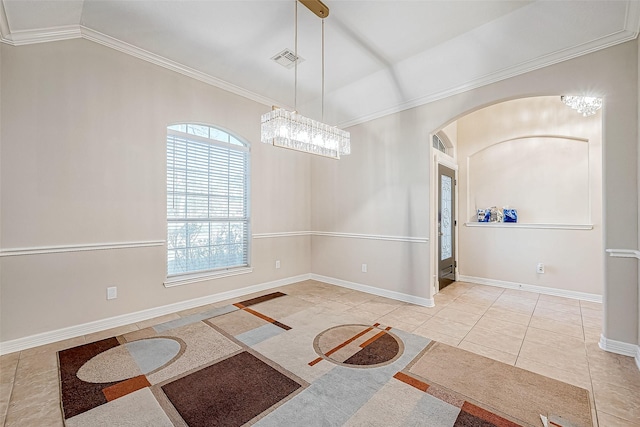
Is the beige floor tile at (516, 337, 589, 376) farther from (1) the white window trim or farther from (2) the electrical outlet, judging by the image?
(2) the electrical outlet

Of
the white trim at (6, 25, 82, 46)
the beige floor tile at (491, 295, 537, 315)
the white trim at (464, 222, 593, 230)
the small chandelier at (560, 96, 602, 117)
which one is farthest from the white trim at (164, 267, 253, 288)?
the small chandelier at (560, 96, 602, 117)

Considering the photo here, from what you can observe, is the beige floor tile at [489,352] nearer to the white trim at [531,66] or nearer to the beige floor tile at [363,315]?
the beige floor tile at [363,315]

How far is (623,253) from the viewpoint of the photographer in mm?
2527

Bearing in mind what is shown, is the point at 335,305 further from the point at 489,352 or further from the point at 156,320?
the point at 156,320

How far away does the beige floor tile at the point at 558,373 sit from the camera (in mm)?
2109

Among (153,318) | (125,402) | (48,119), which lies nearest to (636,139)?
(125,402)

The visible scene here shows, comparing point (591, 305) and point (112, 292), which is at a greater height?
point (112, 292)

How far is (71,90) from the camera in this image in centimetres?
285

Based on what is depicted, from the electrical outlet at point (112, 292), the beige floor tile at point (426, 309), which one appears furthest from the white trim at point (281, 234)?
the beige floor tile at point (426, 309)

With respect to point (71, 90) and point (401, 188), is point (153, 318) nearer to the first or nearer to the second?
point (71, 90)

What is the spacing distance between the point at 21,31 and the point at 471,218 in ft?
20.7

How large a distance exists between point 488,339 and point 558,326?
1.01 metres

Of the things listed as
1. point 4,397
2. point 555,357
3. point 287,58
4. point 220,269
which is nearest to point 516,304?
point 555,357

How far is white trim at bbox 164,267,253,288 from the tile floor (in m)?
0.37
